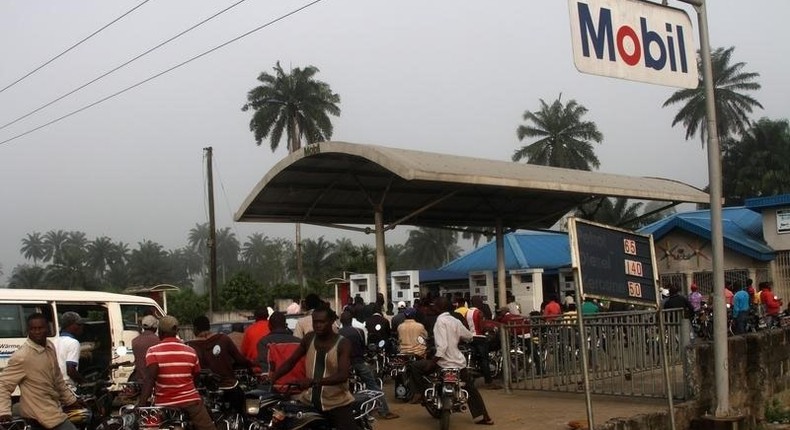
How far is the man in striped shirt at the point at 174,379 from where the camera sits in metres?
6.84

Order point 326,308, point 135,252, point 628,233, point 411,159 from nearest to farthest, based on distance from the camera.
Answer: point 326,308
point 628,233
point 411,159
point 135,252

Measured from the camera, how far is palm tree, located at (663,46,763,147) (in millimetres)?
58062

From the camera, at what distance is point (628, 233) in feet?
27.1

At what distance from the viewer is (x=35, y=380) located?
6633mm

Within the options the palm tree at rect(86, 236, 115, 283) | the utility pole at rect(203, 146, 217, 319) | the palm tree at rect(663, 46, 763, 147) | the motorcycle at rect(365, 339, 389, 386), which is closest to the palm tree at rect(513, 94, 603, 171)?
the palm tree at rect(663, 46, 763, 147)

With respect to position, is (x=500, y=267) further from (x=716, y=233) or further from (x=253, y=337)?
(x=716, y=233)

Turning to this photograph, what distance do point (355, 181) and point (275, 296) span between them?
25.2 m

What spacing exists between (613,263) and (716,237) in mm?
2376

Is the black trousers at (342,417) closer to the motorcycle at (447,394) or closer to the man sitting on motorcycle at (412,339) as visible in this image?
the motorcycle at (447,394)

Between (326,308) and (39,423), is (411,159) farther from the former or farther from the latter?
(39,423)

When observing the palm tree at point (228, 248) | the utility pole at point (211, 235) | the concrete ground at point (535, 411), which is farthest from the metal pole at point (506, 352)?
the palm tree at point (228, 248)

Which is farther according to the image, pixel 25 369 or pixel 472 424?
pixel 472 424

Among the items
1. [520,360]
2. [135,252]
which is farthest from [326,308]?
[135,252]

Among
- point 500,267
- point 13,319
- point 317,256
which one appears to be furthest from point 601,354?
point 317,256
